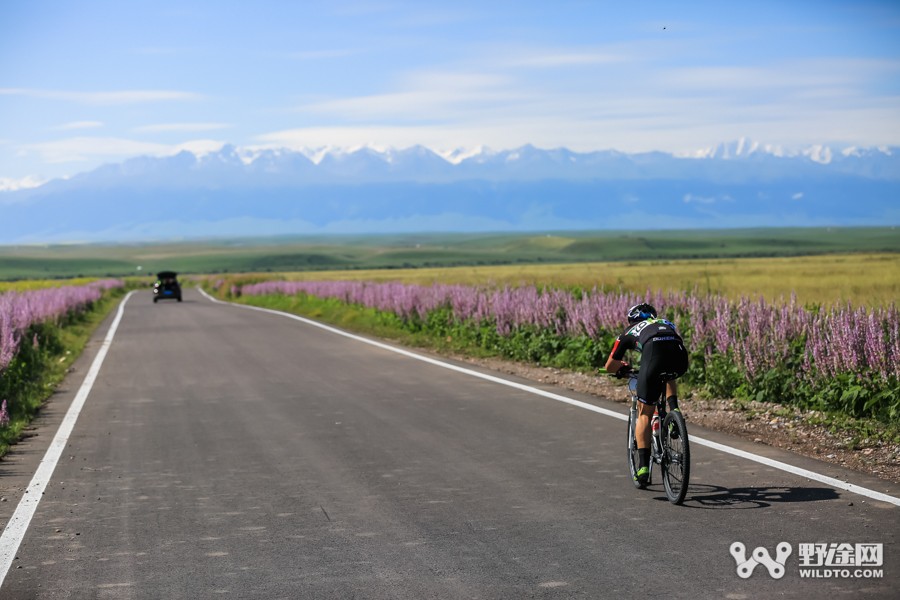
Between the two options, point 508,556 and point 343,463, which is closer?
point 508,556

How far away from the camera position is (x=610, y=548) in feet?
22.1

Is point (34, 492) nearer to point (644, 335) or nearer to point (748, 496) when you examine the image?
point (644, 335)

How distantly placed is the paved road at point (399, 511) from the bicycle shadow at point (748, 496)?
0.02 meters

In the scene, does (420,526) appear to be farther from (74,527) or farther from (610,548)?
(74,527)

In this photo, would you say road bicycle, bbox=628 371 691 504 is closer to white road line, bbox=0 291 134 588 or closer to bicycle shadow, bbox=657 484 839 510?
bicycle shadow, bbox=657 484 839 510

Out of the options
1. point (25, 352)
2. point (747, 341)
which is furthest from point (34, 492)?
point (25, 352)

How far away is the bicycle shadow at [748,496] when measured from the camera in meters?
7.85

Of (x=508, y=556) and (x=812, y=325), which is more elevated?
(x=812, y=325)

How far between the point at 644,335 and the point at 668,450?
88cm

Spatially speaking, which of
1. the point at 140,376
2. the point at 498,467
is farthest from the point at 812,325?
the point at 140,376

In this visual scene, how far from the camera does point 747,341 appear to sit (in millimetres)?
14008

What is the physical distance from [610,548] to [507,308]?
15.7 metres

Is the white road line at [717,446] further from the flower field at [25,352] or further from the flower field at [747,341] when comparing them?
the flower field at [25,352]

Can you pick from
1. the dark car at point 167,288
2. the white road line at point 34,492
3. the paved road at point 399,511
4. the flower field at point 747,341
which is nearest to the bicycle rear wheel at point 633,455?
the paved road at point 399,511
